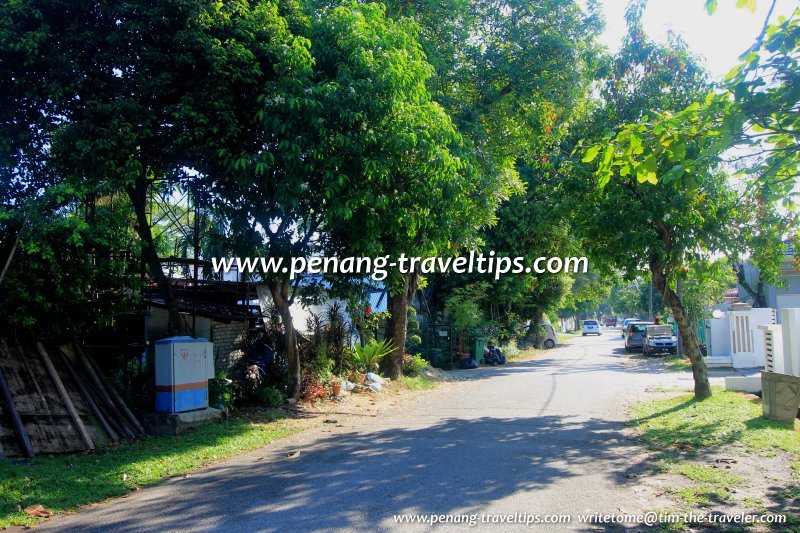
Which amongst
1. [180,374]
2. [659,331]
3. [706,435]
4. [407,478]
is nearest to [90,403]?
[180,374]

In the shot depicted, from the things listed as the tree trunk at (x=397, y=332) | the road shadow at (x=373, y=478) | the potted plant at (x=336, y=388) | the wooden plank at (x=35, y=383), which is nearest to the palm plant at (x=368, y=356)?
the tree trunk at (x=397, y=332)

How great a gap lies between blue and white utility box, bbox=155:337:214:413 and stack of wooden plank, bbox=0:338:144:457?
0.60 m

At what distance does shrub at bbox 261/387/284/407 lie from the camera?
13.3 metres

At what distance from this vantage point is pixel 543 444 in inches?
376

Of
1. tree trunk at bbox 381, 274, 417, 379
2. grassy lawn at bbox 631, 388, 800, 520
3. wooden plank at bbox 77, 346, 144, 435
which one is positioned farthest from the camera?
tree trunk at bbox 381, 274, 417, 379

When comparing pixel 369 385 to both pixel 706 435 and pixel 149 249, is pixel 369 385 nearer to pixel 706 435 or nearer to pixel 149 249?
pixel 149 249

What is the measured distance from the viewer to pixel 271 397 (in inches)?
523

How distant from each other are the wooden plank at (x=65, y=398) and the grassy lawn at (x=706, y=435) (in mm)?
7726

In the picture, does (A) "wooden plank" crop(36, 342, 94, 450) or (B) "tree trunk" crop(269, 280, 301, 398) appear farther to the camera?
(B) "tree trunk" crop(269, 280, 301, 398)

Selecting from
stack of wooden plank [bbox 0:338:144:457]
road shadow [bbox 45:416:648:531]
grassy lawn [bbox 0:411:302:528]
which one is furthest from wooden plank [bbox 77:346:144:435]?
road shadow [bbox 45:416:648:531]

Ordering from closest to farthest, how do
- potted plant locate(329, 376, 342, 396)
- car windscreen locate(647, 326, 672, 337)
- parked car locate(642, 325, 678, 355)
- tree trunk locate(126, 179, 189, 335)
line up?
1. tree trunk locate(126, 179, 189, 335)
2. potted plant locate(329, 376, 342, 396)
3. parked car locate(642, 325, 678, 355)
4. car windscreen locate(647, 326, 672, 337)

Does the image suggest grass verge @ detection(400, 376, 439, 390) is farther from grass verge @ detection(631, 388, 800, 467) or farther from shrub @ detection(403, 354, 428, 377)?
grass verge @ detection(631, 388, 800, 467)

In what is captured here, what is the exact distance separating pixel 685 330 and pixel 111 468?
10999mm

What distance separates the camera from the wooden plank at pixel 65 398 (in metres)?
8.91
